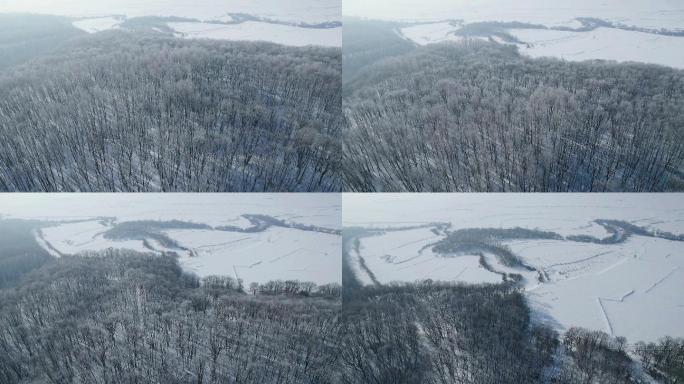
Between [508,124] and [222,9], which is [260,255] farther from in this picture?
[508,124]

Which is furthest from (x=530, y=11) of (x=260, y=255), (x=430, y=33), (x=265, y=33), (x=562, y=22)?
(x=260, y=255)

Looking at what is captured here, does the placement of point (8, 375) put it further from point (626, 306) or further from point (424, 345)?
point (626, 306)

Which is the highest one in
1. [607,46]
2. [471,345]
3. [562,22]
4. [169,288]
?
[562,22]

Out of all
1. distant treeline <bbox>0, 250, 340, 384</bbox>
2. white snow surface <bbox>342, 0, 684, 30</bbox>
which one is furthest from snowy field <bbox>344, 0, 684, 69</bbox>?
distant treeline <bbox>0, 250, 340, 384</bbox>

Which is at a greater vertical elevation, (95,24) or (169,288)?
(95,24)

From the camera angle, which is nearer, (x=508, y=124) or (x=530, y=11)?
(x=508, y=124)

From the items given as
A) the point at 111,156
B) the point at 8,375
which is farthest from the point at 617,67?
the point at 8,375
